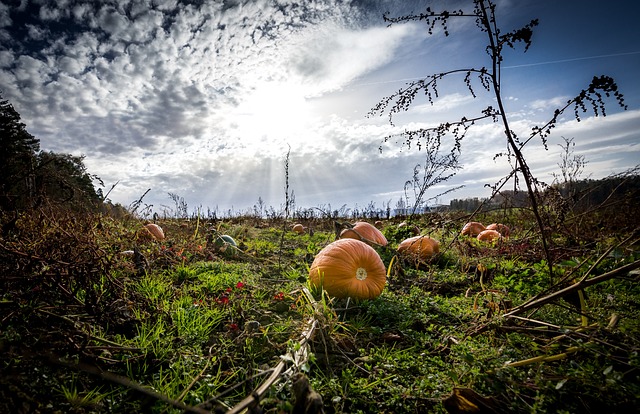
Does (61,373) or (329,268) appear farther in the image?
(329,268)

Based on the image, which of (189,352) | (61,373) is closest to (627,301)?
(189,352)

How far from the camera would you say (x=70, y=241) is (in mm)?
2842

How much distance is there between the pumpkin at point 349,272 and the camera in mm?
3666

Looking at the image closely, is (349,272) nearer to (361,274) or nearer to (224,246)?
(361,274)

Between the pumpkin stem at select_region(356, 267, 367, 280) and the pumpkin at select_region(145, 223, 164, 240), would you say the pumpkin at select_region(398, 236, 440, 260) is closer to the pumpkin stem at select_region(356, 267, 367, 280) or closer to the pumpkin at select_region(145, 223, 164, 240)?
the pumpkin stem at select_region(356, 267, 367, 280)

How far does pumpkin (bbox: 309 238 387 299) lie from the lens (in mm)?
3666

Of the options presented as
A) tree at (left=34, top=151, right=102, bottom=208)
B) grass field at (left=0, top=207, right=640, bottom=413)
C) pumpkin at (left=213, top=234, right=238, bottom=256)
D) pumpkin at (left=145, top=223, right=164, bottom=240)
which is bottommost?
grass field at (left=0, top=207, right=640, bottom=413)

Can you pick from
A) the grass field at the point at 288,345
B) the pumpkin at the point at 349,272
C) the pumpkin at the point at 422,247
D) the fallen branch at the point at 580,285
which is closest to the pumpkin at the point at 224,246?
the grass field at the point at 288,345

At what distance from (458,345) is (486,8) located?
3011mm

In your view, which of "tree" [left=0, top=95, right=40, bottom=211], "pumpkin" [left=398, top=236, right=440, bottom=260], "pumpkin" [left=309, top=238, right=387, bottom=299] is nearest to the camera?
"tree" [left=0, top=95, right=40, bottom=211]

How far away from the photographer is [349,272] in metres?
3.71

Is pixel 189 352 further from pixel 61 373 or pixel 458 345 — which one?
pixel 458 345

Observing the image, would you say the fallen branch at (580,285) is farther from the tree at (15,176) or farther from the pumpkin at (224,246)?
the pumpkin at (224,246)

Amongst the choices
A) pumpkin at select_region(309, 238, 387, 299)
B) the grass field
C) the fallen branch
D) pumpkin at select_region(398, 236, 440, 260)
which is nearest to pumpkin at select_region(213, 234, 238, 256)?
the grass field
